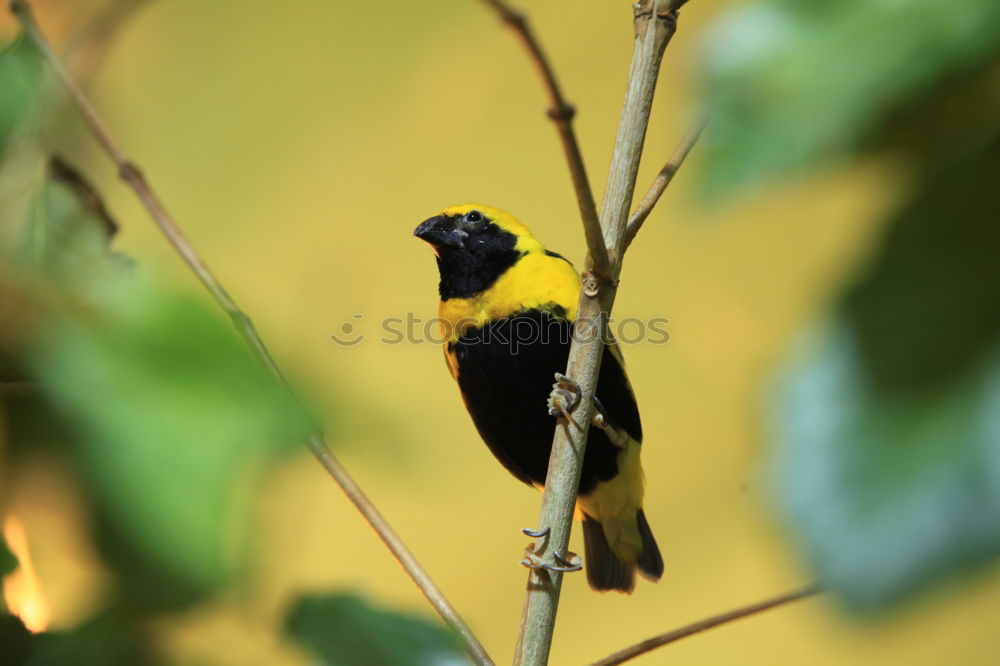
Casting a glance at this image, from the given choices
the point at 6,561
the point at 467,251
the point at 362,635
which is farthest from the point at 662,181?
the point at 467,251

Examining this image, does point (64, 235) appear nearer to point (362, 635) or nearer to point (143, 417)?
point (143, 417)

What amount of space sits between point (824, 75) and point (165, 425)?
0.19 m

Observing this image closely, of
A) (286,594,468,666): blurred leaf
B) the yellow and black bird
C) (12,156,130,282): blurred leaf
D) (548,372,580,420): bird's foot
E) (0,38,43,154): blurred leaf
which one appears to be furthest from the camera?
the yellow and black bird

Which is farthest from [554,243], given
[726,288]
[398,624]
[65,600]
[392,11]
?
[65,600]

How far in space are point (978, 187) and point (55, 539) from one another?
283 millimetres

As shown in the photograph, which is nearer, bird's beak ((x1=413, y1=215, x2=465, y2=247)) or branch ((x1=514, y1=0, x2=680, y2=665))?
branch ((x1=514, y1=0, x2=680, y2=665))

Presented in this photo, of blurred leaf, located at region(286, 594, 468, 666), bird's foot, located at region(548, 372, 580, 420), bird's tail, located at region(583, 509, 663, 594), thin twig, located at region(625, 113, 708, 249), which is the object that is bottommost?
bird's tail, located at region(583, 509, 663, 594)

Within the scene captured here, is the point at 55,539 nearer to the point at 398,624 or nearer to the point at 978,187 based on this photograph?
the point at 978,187

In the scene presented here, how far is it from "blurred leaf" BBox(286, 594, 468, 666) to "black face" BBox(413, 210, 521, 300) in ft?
2.58

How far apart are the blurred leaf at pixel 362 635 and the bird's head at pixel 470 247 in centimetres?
79

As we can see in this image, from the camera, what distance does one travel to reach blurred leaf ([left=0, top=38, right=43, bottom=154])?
481 millimetres

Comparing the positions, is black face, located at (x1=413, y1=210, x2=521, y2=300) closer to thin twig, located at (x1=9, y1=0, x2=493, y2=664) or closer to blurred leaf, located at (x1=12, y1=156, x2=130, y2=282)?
thin twig, located at (x1=9, y1=0, x2=493, y2=664)

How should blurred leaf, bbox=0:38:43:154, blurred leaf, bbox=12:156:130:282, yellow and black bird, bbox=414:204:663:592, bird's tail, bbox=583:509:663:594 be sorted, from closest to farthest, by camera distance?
blurred leaf, bbox=12:156:130:282, blurred leaf, bbox=0:38:43:154, yellow and black bird, bbox=414:204:663:592, bird's tail, bbox=583:509:663:594

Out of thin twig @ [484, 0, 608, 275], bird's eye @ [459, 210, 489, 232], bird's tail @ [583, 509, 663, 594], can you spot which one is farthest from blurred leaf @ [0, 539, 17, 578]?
bird's tail @ [583, 509, 663, 594]
